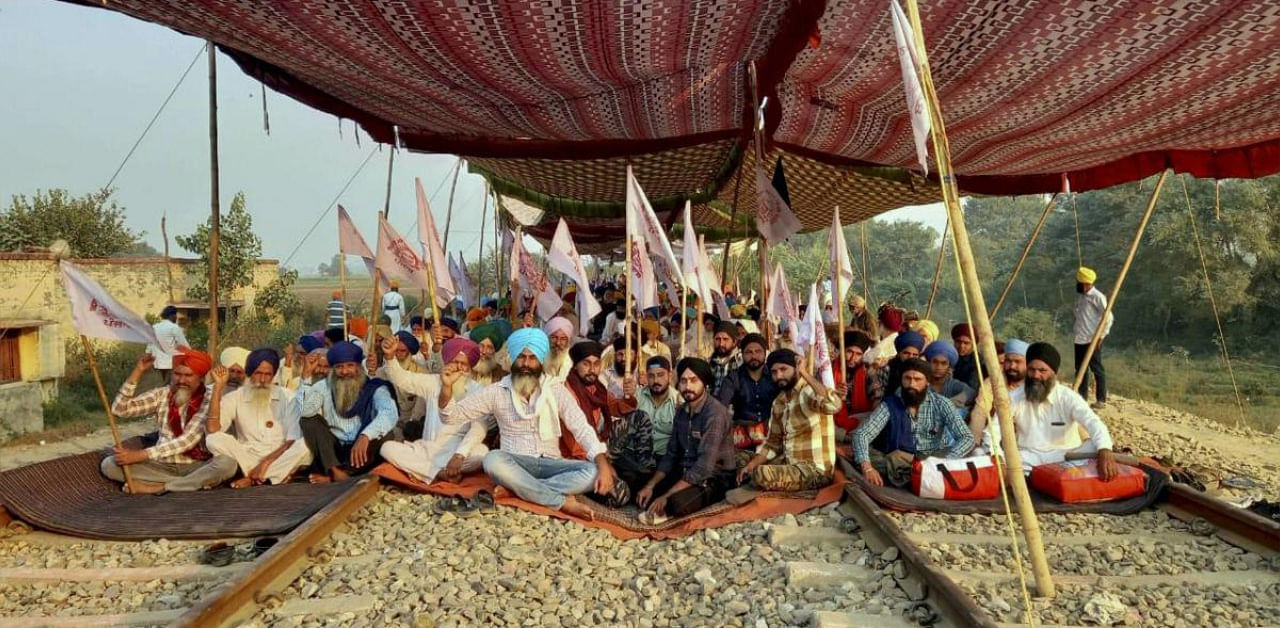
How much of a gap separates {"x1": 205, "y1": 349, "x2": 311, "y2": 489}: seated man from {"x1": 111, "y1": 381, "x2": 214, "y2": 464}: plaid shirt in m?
0.11

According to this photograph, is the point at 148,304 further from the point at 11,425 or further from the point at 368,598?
the point at 368,598

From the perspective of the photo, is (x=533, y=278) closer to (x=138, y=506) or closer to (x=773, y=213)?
(x=773, y=213)

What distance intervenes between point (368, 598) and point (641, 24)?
3441 mm

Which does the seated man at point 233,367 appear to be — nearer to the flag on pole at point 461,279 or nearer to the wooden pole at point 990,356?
the wooden pole at point 990,356

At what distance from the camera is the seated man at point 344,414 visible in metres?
5.57

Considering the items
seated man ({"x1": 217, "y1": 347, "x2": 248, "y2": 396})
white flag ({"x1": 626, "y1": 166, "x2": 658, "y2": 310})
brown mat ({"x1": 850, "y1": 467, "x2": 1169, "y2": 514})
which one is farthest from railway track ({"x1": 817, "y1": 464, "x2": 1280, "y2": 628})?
seated man ({"x1": 217, "y1": 347, "x2": 248, "y2": 396})

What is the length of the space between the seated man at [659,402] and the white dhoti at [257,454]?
2588 millimetres

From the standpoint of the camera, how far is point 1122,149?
651 centimetres

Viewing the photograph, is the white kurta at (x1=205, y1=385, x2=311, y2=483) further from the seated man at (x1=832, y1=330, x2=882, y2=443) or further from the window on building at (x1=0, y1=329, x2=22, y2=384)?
the window on building at (x1=0, y1=329, x2=22, y2=384)

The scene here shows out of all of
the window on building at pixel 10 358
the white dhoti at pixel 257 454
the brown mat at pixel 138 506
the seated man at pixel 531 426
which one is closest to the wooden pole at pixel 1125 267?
the seated man at pixel 531 426

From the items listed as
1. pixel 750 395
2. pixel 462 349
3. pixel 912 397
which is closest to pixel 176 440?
pixel 462 349

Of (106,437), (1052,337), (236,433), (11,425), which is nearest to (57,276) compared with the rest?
(11,425)

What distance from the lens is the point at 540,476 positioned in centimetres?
520

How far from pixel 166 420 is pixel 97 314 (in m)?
0.98
